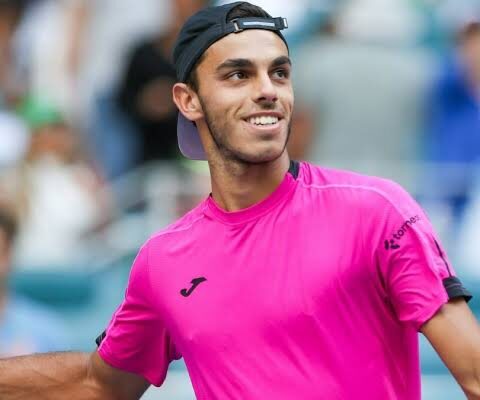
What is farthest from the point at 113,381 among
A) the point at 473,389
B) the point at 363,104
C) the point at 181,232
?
the point at 363,104

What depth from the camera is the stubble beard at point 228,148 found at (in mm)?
3922

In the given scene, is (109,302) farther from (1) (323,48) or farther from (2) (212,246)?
(2) (212,246)

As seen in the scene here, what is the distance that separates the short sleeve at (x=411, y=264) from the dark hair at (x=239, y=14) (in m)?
0.66

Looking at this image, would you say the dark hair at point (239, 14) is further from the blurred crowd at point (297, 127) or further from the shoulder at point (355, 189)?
the blurred crowd at point (297, 127)

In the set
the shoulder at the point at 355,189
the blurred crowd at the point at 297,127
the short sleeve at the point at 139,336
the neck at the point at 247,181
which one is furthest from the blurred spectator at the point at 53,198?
the shoulder at the point at 355,189

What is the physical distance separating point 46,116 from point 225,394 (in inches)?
186

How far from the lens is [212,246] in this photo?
13.2 feet

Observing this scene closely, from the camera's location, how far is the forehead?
154 inches

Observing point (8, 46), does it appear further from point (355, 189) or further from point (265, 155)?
point (355, 189)

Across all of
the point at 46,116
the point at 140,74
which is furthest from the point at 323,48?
the point at 46,116

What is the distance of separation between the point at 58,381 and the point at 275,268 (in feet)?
3.05

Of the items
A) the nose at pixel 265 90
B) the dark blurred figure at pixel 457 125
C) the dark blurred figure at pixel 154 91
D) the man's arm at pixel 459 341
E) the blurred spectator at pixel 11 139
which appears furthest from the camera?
the dark blurred figure at pixel 154 91

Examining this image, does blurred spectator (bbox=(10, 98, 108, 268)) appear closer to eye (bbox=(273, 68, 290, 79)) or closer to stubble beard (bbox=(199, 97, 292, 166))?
stubble beard (bbox=(199, 97, 292, 166))

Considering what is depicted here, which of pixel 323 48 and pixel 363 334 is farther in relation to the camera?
pixel 323 48
